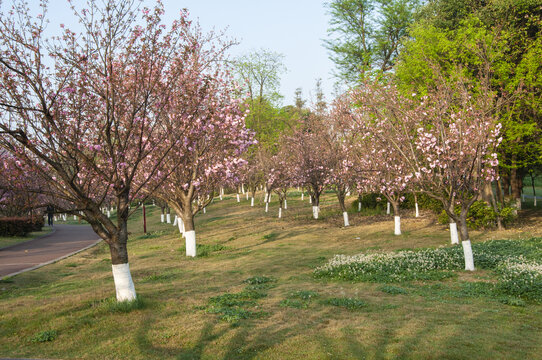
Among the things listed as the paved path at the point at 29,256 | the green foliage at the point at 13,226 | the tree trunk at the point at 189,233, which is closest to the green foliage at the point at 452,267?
the tree trunk at the point at 189,233

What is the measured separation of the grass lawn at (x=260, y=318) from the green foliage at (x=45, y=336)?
0.03 m

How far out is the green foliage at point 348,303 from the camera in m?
9.33

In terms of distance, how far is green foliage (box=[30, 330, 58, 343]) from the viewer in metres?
7.89

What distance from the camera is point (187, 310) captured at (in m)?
9.45

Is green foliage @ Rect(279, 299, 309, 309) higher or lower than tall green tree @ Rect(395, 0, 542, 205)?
lower

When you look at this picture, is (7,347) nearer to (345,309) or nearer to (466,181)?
(345,309)

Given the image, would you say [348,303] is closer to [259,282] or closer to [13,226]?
[259,282]

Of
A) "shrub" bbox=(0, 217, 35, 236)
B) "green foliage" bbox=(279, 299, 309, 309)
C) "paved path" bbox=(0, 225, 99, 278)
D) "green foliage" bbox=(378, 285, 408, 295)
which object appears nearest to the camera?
"green foliage" bbox=(279, 299, 309, 309)

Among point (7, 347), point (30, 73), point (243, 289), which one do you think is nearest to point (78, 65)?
point (30, 73)

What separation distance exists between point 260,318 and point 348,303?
2.21 metres

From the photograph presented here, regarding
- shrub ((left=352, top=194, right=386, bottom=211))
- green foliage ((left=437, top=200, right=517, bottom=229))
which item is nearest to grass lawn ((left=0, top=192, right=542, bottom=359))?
green foliage ((left=437, top=200, right=517, bottom=229))

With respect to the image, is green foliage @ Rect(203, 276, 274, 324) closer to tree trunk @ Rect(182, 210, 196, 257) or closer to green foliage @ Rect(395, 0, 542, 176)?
tree trunk @ Rect(182, 210, 196, 257)

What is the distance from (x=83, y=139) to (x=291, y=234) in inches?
662

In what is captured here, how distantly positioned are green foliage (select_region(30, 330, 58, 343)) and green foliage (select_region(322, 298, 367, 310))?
5955 millimetres
